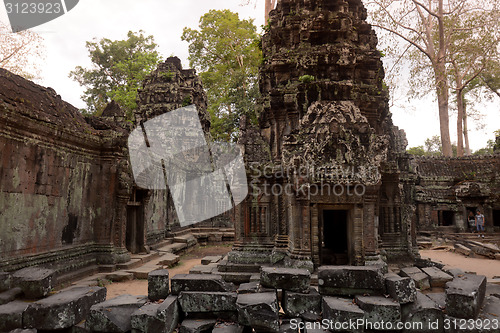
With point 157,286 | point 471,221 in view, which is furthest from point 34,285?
point 471,221

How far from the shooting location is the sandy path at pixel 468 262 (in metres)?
9.95

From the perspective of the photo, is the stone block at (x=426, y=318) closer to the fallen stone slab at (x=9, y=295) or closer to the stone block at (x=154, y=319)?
the stone block at (x=154, y=319)

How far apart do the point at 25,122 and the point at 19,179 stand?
1193 millimetres

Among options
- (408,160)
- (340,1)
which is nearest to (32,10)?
(340,1)

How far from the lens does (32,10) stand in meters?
8.92

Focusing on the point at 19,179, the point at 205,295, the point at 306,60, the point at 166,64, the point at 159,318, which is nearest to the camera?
the point at 159,318

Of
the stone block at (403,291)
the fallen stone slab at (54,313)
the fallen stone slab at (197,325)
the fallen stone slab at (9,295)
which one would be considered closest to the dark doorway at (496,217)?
the stone block at (403,291)

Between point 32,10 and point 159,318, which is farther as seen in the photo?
point 32,10

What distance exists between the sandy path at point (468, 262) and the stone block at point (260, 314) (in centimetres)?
800

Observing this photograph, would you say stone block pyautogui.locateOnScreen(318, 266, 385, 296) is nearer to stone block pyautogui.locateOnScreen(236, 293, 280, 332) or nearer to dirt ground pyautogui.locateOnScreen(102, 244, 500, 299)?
stone block pyautogui.locateOnScreen(236, 293, 280, 332)

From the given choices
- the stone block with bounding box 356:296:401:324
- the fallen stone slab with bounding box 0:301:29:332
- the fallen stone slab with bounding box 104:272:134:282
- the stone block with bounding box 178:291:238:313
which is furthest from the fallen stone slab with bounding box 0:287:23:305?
the stone block with bounding box 356:296:401:324

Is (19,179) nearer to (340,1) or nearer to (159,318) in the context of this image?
(159,318)

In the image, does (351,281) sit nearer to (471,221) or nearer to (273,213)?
(273,213)

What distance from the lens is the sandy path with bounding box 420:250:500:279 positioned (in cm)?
995
